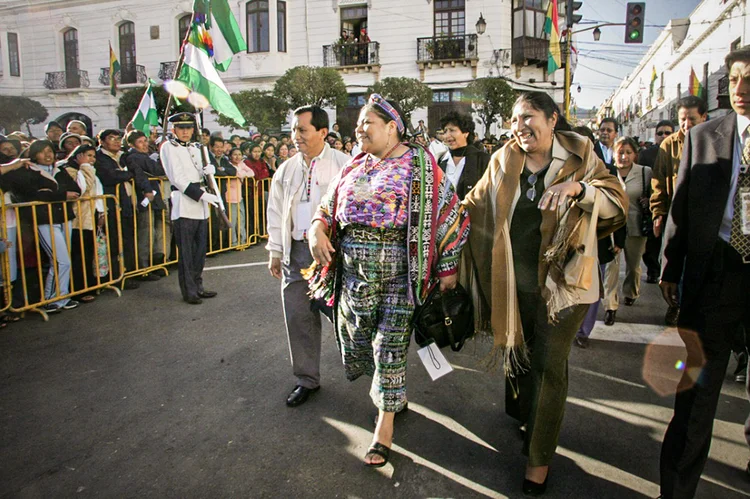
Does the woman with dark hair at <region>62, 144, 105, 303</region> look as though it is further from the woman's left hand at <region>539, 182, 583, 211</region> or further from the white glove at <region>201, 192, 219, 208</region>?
the woman's left hand at <region>539, 182, 583, 211</region>

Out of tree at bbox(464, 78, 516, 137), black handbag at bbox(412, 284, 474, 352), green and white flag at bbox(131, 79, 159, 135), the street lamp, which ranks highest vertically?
the street lamp

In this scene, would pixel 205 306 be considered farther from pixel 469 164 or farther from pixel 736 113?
pixel 736 113

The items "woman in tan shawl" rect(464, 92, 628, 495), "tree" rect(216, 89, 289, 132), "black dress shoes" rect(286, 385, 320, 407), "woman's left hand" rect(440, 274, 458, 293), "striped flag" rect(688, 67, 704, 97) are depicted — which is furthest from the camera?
"striped flag" rect(688, 67, 704, 97)

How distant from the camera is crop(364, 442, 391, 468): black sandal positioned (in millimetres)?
2871

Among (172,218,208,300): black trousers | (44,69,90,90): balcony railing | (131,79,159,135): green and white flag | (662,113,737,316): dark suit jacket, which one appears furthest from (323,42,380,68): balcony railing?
(662,113,737,316): dark suit jacket

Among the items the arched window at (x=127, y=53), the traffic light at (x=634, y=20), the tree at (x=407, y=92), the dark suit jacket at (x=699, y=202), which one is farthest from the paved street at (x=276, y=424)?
the arched window at (x=127, y=53)

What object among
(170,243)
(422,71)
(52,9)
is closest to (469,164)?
(170,243)

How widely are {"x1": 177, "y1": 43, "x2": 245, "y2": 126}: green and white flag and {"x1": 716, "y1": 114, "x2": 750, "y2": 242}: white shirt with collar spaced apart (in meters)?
5.72

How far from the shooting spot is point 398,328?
Answer: 2.89 meters

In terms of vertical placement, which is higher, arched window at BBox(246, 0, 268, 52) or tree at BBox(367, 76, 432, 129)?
arched window at BBox(246, 0, 268, 52)

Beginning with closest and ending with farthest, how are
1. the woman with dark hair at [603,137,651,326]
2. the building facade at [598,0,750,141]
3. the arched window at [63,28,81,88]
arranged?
the woman with dark hair at [603,137,651,326] → the building facade at [598,0,750,141] → the arched window at [63,28,81,88]

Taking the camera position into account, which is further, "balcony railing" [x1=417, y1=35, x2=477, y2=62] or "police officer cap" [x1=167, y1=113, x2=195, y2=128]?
"balcony railing" [x1=417, y1=35, x2=477, y2=62]

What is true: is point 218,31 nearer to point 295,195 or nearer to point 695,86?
point 295,195

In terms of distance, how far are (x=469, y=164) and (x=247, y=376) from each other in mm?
2519
